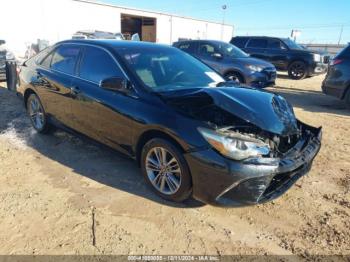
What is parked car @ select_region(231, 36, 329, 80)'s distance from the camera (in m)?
13.5

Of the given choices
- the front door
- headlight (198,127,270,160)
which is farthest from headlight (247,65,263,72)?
headlight (198,127,270,160)

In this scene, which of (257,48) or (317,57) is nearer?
(317,57)

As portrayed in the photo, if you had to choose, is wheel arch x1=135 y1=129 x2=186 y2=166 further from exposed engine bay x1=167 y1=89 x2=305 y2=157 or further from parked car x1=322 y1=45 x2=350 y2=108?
parked car x1=322 y1=45 x2=350 y2=108

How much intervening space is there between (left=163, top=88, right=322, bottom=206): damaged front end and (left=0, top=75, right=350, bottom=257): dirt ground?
0.35 meters

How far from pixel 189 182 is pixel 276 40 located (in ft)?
41.9

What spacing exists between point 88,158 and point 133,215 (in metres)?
1.62

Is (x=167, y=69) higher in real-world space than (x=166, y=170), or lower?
higher

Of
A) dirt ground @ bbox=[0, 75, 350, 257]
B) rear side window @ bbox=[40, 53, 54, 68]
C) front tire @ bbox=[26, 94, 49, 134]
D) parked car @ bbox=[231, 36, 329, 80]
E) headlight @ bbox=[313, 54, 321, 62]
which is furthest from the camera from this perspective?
parked car @ bbox=[231, 36, 329, 80]

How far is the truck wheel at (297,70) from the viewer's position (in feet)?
44.9

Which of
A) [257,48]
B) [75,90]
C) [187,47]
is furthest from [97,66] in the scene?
[257,48]

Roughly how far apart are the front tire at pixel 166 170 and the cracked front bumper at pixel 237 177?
0.13m

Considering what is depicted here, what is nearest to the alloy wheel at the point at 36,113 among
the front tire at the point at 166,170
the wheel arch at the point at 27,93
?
the wheel arch at the point at 27,93

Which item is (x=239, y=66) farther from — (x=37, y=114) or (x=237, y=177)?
(x=237, y=177)

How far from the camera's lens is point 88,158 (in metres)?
4.57
